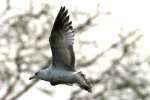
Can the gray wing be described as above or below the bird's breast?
above

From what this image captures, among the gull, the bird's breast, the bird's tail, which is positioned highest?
the gull

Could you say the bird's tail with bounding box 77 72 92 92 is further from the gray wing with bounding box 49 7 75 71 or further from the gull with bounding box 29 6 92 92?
the gray wing with bounding box 49 7 75 71

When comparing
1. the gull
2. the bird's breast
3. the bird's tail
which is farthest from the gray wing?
the bird's tail

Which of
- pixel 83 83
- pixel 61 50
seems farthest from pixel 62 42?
pixel 83 83

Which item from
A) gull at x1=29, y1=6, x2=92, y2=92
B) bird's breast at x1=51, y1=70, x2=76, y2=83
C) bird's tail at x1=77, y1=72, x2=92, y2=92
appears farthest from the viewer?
gull at x1=29, y1=6, x2=92, y2=92

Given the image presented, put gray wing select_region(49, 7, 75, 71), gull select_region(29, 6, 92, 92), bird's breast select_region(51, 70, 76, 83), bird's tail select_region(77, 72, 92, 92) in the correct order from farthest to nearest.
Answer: gray wing select_region(49, 7, 75, 71)
gull select_region(29, 6, 92, 92)
bird's breast select_region(51, 70, 76, 83)
bird's tail select_region(77, 72, 92, 92)

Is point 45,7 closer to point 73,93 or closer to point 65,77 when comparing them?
point 73,93

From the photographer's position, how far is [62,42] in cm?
641

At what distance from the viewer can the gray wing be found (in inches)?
250

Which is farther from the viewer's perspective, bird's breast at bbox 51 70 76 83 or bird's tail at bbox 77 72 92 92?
bird's breast at bbox 51 70 76 83

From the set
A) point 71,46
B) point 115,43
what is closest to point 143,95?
point 115,43

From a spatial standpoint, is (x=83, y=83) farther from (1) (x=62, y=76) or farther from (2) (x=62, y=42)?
(2) (x=62, y=42)

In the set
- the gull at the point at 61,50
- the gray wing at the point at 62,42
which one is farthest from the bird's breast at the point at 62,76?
the gray wing at the point at 62,42

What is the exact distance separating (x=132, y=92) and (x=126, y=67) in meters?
0.62
